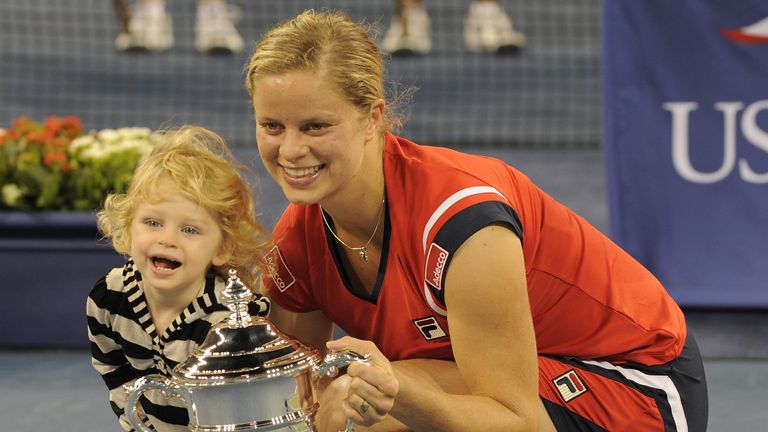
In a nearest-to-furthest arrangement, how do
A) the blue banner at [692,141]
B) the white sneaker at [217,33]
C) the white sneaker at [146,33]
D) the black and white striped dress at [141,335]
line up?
the black and white striped dress at [141,335] → the blue banner at [692,141] → the white sneaker at [217,33] → the white sneaker at [146,33]

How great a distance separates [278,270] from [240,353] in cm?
53

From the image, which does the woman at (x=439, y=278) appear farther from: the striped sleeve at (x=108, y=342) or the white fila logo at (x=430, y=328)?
the striped sleeve at (x=108, y=342)

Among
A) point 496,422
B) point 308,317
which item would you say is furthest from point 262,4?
point 496,422

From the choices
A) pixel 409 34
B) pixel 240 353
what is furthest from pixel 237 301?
pixel 409 34

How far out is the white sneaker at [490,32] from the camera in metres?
6.35

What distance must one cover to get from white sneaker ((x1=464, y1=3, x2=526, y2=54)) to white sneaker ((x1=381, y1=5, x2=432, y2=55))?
0.87 ft

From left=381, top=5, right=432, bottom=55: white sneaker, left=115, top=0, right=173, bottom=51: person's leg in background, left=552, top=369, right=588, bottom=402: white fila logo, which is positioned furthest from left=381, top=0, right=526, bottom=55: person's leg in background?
left=552, top=369, right=588, bottom=402: white fila logo

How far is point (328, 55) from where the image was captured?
1.78 meters

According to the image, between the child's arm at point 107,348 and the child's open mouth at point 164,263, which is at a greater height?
the child's open mouth at point 164,263

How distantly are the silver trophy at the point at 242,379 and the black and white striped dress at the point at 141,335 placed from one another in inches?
12.3

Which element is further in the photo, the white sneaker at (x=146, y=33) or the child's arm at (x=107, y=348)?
the white sneaker at (x=146, y=33)

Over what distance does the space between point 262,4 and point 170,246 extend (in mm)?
6087

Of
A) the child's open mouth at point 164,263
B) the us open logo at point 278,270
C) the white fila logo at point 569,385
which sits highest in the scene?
the child's open mouth at point 164,263

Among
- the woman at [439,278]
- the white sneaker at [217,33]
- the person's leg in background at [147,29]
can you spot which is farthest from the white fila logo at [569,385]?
the person's leg in background at [147,29]
